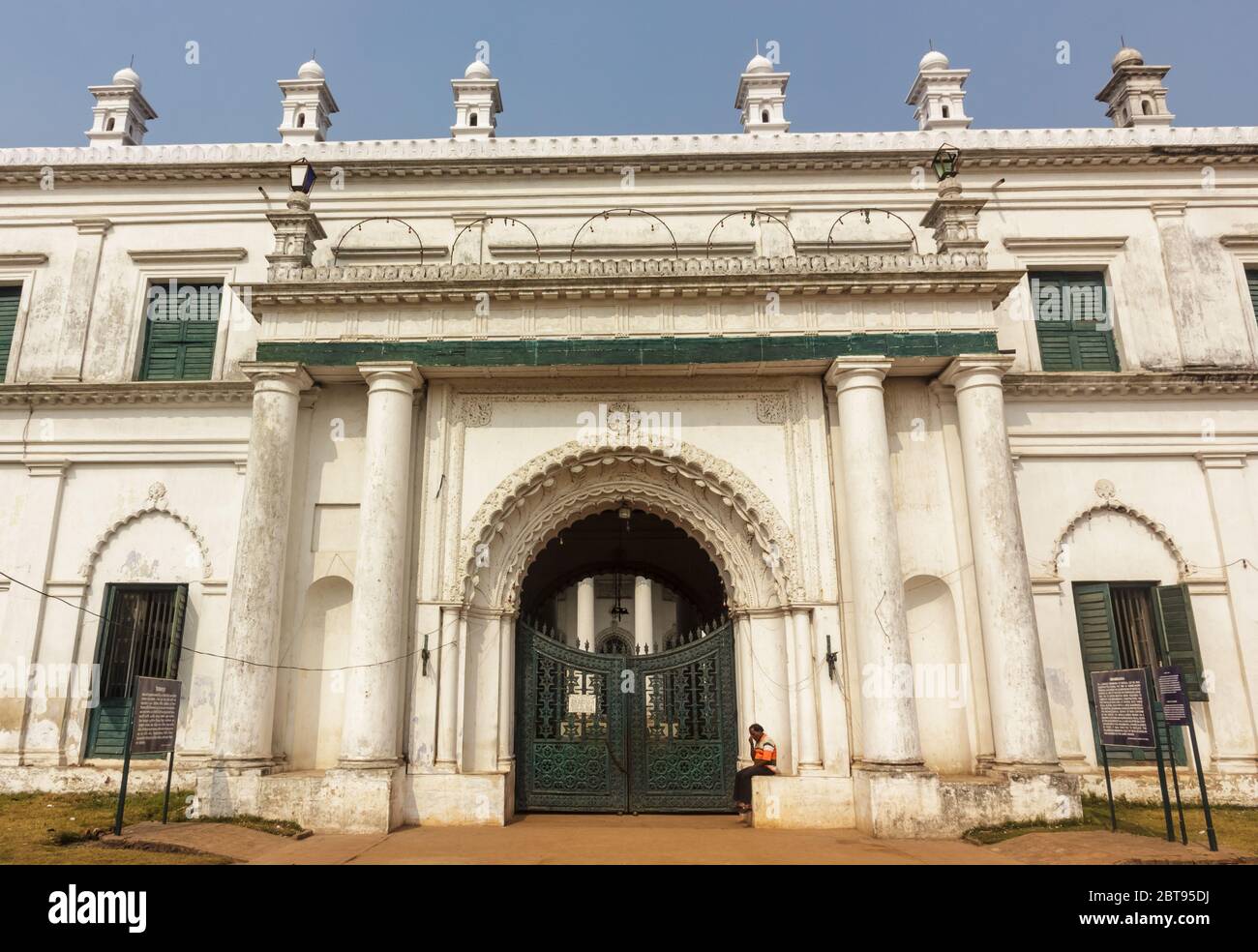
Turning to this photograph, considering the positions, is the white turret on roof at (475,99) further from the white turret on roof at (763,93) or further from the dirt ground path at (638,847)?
the dirt ground path at (638,847)

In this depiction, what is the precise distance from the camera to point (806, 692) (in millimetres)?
12109

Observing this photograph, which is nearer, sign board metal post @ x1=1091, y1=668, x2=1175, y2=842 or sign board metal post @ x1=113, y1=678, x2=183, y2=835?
sign board metal post @ x1=1091, y1=668, x2=1175, y2=842

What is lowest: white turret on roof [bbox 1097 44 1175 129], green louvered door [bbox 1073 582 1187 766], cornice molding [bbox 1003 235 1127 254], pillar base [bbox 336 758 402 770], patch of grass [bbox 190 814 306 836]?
patch of grass [bbox 190 814 306 836]

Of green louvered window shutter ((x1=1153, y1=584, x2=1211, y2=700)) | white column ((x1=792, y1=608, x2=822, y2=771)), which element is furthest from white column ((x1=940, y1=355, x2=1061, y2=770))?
green louvered window shutter ((x1=1153, y1=584, x2=1211, y2=700))

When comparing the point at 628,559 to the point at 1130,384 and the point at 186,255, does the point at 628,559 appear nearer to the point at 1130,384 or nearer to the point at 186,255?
the point at 1130,384

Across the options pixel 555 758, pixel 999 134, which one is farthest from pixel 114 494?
pixel 999 134

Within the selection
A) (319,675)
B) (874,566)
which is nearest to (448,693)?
(319,675)

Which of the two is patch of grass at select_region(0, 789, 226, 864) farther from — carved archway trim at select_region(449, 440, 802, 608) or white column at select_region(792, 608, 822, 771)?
white column at select_region(792, 608, 822, 771)

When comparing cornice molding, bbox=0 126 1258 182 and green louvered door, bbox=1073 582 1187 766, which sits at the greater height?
cornice molding, bbox=0 126 1258 182

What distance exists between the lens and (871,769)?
1102cm

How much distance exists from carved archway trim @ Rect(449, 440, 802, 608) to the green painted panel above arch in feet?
4.48

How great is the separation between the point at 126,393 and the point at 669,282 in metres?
9.39

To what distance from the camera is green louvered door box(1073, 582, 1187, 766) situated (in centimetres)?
1305

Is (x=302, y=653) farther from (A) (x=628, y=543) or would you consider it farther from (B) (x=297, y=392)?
(A) (x=628, y=543)
